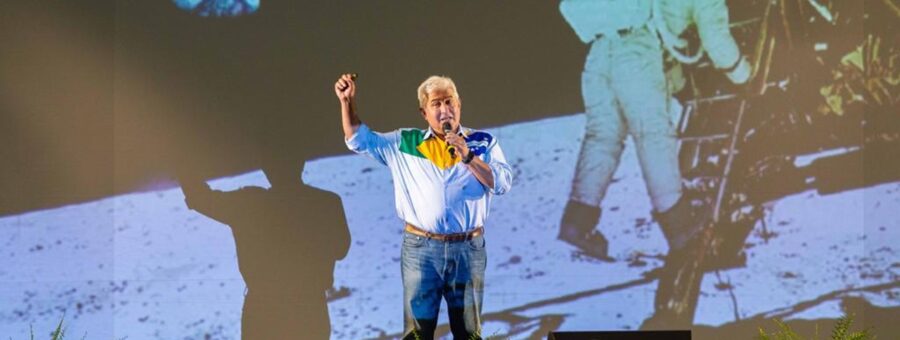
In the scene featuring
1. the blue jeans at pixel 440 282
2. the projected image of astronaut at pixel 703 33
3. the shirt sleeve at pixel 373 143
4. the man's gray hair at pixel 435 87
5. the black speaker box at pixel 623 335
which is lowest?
the black speaker box at pixel 623 335

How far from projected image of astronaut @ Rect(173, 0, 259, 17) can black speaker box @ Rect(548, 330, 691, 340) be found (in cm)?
216

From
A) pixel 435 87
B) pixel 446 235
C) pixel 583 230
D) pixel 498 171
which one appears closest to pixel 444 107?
pixel 435 87

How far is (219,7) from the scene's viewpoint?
3.97 metres

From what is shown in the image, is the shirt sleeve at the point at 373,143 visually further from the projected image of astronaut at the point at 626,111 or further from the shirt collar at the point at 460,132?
the projected image of astronaut at the point at 626,111

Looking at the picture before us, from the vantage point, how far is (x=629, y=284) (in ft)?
12.8

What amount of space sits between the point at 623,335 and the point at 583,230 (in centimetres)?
111

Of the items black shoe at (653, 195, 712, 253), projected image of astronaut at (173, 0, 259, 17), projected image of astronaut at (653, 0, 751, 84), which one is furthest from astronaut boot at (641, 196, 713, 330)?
projected image of astronaut at (173, 0, 259, 17)

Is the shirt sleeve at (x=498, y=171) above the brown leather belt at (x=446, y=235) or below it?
above

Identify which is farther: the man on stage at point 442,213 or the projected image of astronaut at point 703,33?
the projected image of astronaut at point 703,33

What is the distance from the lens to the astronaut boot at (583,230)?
3.89 metres

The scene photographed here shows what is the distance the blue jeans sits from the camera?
2848 millimetres

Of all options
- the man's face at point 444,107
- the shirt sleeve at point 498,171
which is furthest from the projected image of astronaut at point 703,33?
the man's face at point 444,107

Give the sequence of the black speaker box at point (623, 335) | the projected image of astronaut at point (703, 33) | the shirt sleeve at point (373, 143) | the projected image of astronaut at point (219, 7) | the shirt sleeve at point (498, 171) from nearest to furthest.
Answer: the black speaker box at point (623, 335)
the shirt sleeve at point (498, 171)
the shirt sleeve at point (373, 143)
the projected image of astronaut at point (703, 33)
the projected image of astronaut at point (219, 7)

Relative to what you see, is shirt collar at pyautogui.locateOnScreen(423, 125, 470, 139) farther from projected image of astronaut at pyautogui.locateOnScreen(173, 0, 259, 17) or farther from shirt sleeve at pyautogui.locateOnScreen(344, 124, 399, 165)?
projected image of astronaut at pyautogui.locateOnScreen(173, 0, 259, 17)
